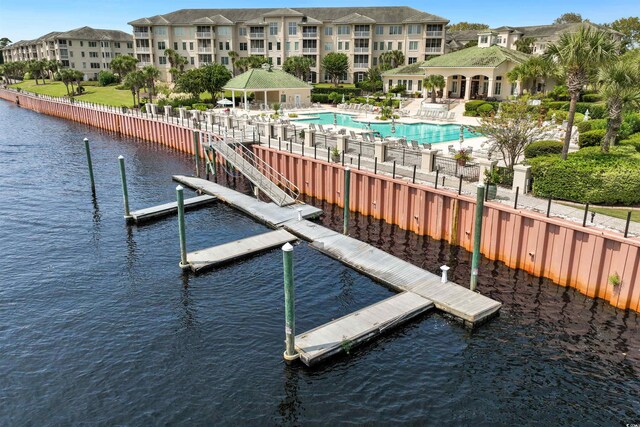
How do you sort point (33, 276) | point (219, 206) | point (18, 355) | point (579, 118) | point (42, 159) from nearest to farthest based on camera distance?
point (18, 355), point (33, 276), point (219, 206), point (42, 159), point (579, 118)

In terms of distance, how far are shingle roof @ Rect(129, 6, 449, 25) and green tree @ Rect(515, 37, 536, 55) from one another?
16302 millimetres

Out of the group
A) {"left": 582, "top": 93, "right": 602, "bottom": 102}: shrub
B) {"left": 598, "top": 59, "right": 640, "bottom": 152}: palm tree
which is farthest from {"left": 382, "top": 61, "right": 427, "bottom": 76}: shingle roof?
{"left": 598, "top": 59, "right": 640, "bottom": 152}: palm tree

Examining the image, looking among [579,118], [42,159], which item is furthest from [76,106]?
[579,118]

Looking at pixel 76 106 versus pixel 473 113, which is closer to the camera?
pixel 473 113

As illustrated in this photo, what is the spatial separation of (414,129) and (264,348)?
141 ft

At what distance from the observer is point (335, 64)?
97.7 metres

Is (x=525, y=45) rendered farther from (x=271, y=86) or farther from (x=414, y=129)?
(x=414, y=129)

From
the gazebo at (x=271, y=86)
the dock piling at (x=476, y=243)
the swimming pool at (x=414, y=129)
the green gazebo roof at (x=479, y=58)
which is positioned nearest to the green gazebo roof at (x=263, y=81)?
the gazebo at (x=271, y=86)

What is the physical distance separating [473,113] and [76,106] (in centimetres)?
6089

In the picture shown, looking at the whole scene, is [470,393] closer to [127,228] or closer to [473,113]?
[127,228]

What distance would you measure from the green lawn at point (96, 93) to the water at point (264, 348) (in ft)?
237

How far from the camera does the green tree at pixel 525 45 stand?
9956 centimetres

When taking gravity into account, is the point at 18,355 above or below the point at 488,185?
below

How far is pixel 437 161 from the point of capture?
93.9 ft
